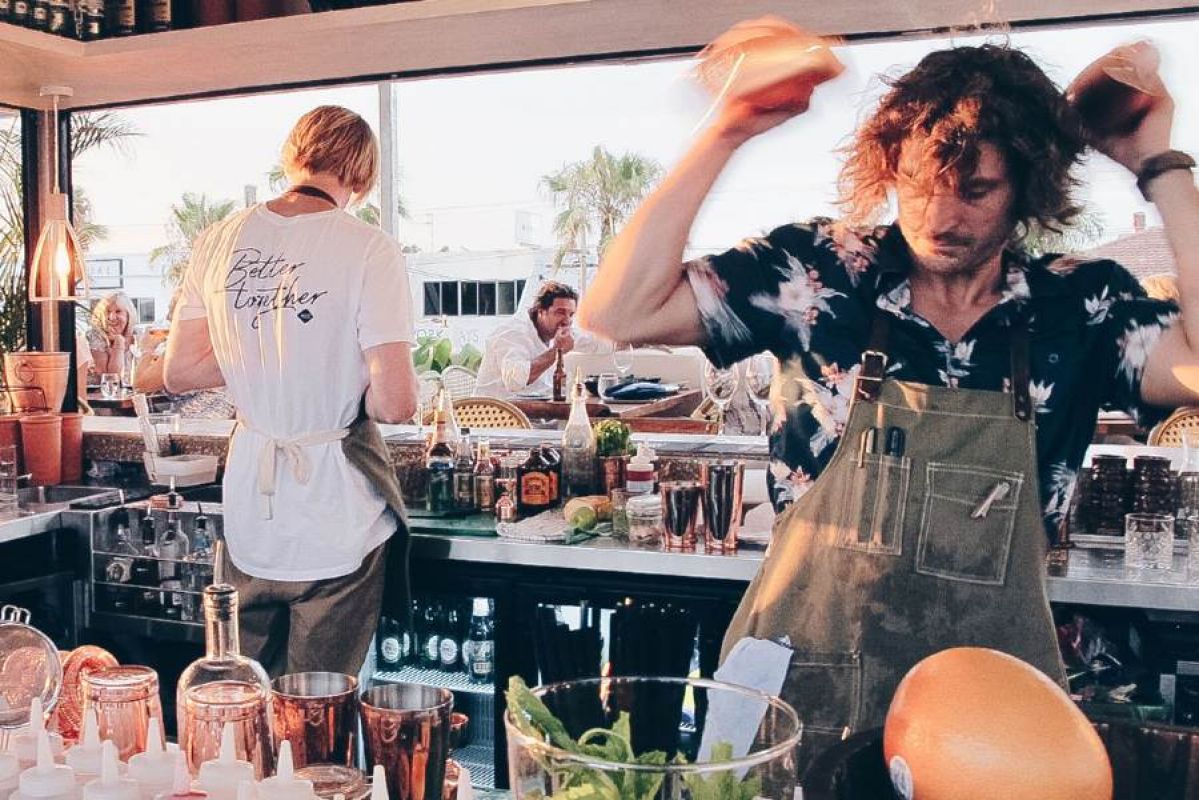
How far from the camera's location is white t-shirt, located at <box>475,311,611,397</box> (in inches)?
255

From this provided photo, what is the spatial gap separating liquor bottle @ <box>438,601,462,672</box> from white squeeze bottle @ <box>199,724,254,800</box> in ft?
7.23

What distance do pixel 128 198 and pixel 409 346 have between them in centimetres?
1114

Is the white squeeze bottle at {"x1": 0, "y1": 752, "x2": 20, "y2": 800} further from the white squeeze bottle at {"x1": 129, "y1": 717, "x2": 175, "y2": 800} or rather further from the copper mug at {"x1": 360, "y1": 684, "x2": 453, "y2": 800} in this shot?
the copper mug at {"x1": 360, "y1": 684, "x2": 453, "y2": 800}

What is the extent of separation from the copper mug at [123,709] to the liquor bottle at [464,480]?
2.11 meters

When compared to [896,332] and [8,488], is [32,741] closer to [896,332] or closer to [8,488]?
[896,332]

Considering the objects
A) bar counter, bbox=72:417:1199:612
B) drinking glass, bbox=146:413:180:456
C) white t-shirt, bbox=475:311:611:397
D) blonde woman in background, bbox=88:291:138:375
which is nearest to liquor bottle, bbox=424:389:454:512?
bar counter, bbox=72:417:1199:612

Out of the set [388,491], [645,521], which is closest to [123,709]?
[388,491]

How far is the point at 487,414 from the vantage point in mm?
4457

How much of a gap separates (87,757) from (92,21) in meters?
3.16

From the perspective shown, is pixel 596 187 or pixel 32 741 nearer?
pixel 32 741

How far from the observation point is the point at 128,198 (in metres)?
12.6

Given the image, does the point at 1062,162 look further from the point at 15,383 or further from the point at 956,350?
the point at 15,383

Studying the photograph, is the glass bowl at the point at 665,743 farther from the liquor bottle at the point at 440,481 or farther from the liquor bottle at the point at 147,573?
the liquor bottle at the point at 147,573

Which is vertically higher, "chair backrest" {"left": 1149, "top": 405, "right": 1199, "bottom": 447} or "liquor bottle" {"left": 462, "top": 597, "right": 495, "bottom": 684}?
"chair backrest" {"left": 1149, "top": 405, "right": 1199, "bottom": 447}
